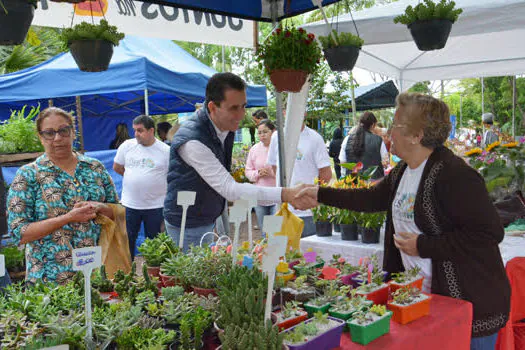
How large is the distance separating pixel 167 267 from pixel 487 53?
8005 mm

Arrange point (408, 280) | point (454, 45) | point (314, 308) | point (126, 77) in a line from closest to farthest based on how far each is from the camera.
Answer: point (314, 308) < point (408, 280) < point (126, 77) < point (454, 45)

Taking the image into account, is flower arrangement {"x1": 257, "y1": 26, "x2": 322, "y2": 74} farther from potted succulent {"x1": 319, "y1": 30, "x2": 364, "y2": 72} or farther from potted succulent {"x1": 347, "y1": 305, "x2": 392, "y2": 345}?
potted succulent {"x1": 347, "y1": 305, "x2": 392, "y2": 345}

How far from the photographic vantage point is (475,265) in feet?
6.60

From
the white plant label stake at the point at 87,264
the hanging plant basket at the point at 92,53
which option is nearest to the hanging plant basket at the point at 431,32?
the hanging plant basket at the point at 92,53

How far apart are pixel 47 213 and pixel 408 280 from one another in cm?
178

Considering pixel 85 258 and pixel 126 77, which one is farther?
pixel 126 77

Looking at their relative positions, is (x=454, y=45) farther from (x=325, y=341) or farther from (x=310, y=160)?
(x=325, y=341)

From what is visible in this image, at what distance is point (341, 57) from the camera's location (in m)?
3.24

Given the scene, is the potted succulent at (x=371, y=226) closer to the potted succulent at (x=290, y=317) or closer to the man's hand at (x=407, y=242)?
the man's hand at (x=407, y=242)

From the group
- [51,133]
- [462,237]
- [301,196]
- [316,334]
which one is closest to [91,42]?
[51,133]

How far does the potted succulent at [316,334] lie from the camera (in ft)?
4.61

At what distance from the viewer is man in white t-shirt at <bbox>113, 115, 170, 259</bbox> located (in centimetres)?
496

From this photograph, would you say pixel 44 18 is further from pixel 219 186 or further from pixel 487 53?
pixel 487 53

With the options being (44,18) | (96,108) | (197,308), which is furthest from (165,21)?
(96,108)
